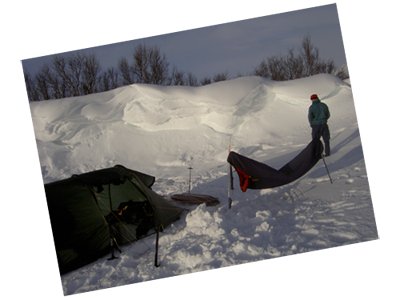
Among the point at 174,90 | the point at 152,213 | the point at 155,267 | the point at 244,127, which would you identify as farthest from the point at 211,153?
the point at 155,267

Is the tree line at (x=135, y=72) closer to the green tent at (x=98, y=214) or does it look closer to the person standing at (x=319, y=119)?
the person standing at (x=319, y=119)

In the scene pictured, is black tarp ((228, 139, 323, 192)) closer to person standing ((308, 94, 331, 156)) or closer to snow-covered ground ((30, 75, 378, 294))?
snow-covered ground ((30, 75, 378, 294))

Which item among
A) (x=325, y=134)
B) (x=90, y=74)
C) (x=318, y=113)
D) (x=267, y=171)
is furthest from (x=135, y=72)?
(x=325, y=134)

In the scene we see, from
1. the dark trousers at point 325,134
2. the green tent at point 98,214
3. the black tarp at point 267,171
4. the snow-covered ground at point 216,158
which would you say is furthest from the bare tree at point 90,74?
the dark trousers at point 325,134

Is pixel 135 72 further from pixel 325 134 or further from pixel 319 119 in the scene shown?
pixel 325 134

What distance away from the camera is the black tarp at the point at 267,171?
4.72 meters

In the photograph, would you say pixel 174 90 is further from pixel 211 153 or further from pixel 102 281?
pixel 102 281

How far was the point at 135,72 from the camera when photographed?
20.0 feet

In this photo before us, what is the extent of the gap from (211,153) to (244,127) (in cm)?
65

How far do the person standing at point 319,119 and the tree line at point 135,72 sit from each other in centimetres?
65

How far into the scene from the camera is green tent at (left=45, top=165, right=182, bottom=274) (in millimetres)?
4348

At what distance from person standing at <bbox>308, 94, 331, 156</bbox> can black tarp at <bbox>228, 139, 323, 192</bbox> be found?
42cm

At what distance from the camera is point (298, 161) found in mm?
4883

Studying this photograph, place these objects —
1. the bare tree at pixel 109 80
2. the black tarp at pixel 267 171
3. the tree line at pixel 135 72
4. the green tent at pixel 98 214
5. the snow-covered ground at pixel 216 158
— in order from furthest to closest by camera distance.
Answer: the bare tree at pixel 109 80
the tree line at pixel 135 72
the black tarp at pixel 267 171
the green tent at pixel 98 214
the snow-covered ground at pixel 216 158
